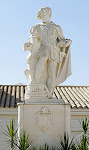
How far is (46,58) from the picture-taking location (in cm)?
923

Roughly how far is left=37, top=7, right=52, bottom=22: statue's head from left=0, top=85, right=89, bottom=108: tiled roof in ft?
28.5

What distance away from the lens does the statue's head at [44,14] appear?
9.60 m

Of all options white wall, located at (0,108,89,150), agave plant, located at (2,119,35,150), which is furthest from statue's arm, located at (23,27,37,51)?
white wall, located at (0,108,89,150)

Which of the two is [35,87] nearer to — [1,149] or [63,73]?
[63,73]

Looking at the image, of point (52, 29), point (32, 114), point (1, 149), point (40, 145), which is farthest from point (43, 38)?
point (1, 149)

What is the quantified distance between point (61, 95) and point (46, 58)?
1158 centimetres

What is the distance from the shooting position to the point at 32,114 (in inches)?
345

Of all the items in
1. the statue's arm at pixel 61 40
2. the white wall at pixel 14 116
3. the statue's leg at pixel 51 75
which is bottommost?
the white wall at pixel 14 116

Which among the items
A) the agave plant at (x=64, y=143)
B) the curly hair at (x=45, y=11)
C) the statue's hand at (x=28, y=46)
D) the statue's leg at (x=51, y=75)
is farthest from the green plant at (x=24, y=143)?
the curly hair at (x=45, y=11)

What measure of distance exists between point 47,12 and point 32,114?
8.85 feet

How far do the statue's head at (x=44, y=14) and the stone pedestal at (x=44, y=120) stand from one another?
7.32 feet

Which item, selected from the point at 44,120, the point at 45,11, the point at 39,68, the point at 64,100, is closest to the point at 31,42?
the point at 39,68

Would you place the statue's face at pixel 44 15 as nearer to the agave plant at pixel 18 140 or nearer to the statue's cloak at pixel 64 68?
the statue's cloak at pixel 64 68

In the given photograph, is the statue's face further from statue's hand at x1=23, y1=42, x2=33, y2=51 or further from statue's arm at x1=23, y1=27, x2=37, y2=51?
statue's hand at x1=23, y1=42, x2=33, y2=51
